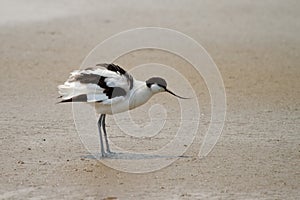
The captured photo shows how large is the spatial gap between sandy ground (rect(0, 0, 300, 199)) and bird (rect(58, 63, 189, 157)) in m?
0.58

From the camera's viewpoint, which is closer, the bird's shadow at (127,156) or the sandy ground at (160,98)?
the sandy ground at (160,98)

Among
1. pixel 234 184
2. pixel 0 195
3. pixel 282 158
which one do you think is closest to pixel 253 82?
pixel 282 158

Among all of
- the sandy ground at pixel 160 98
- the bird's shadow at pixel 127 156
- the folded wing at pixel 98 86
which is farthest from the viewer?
the bird's shadow at pixel 127 156

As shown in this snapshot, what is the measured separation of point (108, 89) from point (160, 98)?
2903mm

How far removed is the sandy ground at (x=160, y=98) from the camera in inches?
287

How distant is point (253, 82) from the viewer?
11867 millimetres

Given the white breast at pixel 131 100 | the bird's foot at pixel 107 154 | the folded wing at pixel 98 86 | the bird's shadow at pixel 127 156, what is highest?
the folded wing at pixel 98 86

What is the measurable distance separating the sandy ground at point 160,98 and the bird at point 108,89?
58cm

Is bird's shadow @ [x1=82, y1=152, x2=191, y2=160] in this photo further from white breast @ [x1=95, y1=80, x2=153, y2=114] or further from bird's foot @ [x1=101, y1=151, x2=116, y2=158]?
white breast @ [x1=95, y1=80, x2=153, y2=114]

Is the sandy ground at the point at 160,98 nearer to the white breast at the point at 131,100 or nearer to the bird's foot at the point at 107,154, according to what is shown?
the bird's foot at the point at 107,154

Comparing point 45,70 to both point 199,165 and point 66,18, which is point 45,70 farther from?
point 199,165

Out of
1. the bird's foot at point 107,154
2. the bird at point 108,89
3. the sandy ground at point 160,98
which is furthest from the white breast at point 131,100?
the sandy ground at point 160,98

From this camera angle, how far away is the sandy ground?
730 cm

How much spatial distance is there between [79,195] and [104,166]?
873 mm
